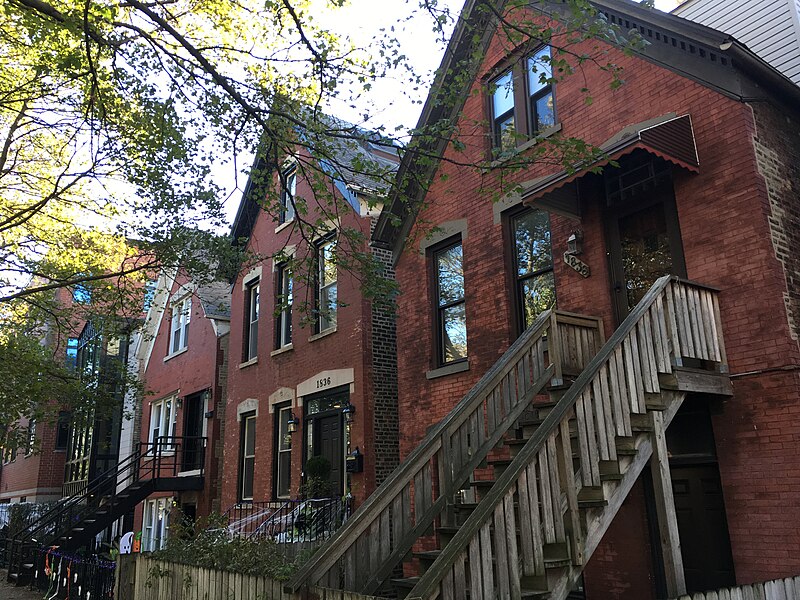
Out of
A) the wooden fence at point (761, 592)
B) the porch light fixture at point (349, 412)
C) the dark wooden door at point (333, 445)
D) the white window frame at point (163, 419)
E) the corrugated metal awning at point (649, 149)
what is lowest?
the wooden fence at point (761, 592)

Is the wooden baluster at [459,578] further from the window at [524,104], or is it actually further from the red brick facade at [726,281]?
the window at [524,104]

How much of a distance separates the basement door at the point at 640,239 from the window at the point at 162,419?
17024mm

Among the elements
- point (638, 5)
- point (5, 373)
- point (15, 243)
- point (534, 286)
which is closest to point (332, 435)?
point (534, 286)

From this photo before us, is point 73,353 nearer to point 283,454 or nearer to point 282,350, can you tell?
point 282,350

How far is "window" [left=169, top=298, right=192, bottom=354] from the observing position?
75.4 ft

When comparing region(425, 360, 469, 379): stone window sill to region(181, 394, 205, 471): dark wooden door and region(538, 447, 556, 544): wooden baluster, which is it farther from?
region(181, 394, 205, 471): dark wooden door

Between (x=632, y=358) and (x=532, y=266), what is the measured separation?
153 inches

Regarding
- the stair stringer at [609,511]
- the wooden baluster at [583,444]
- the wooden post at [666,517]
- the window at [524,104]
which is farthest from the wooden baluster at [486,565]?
the window at [524,104]

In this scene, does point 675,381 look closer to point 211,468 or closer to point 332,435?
point 332,435

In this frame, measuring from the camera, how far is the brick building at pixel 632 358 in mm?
6180

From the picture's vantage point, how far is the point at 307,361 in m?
15.9

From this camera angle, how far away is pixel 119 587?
34.1 ft

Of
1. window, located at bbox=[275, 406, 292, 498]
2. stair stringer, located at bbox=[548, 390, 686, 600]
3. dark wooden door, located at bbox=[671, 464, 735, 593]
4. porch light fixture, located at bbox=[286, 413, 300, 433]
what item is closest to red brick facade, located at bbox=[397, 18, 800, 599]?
dark wooden door, located at bbox=[671, 464, 735, 593]

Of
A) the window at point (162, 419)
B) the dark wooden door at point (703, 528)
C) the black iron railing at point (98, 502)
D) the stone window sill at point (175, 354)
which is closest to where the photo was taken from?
the dark wooden door at point (703, 528)
